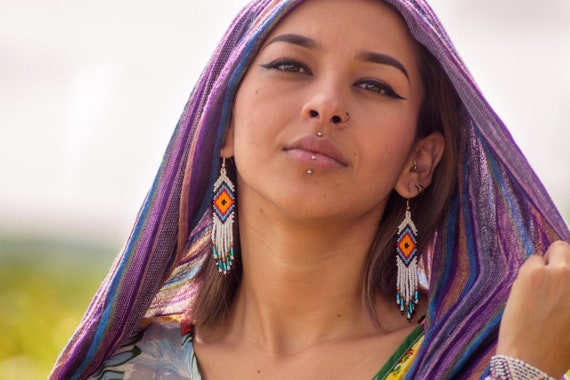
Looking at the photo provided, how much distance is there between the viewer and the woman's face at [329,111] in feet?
12.2

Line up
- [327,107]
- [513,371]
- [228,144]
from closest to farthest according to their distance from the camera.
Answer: [513,371]
[327,107]
[228,144]

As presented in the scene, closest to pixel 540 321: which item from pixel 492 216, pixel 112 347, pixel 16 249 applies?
pixel 492 216

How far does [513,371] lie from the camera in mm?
3262

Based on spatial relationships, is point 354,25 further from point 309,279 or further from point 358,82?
point 309,279

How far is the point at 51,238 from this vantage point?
11.2 meters

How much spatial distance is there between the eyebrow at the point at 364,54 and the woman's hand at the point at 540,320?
0.80m

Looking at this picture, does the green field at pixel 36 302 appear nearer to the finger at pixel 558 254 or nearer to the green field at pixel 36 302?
the green field at pixel 36 302

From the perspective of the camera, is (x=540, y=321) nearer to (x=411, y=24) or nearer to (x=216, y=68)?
(x=411, y=24)

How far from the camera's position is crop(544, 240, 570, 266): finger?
3.42 metres

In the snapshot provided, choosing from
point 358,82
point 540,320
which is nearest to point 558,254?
point 540,320

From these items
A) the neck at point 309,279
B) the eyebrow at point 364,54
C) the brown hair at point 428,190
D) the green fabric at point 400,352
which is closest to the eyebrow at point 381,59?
the eyebrow at point 364,54

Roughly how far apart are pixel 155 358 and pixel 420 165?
3.40 feet

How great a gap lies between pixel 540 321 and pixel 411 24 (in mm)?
1042

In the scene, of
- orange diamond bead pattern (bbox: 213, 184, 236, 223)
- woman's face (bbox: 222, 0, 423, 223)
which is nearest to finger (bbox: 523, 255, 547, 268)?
woman's face (bbox: 222, 0, 423, 223)
